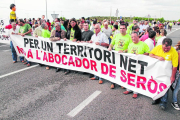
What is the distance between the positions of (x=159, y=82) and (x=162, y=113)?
29.0 inches

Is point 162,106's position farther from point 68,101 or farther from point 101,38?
point 101,38

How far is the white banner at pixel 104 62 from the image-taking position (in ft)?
13.4

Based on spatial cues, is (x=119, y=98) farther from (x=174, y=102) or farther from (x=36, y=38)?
(x=36, y=38)

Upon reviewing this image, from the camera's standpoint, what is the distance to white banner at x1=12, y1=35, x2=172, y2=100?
4.09 m

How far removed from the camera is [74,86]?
520 cm

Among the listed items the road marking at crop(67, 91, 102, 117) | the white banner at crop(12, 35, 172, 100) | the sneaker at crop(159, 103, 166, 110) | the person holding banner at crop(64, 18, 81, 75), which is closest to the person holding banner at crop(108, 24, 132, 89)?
the white banner at crop(12, 35, 172, 100)

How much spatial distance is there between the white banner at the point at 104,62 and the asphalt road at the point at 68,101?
1.21ft

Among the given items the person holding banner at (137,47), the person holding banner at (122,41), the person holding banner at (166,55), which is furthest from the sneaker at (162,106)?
the person holding banner at (122,41)

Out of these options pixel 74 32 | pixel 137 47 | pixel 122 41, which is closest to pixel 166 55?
pixel 137 47

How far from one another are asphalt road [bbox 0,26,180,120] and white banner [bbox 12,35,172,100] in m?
0.37

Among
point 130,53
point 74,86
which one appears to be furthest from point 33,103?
point 130,53

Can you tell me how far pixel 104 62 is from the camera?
5359 millimetres

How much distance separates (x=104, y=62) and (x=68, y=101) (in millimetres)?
1832

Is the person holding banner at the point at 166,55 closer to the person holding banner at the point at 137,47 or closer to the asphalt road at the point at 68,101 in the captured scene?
the asphalt road at the point at 68,101
